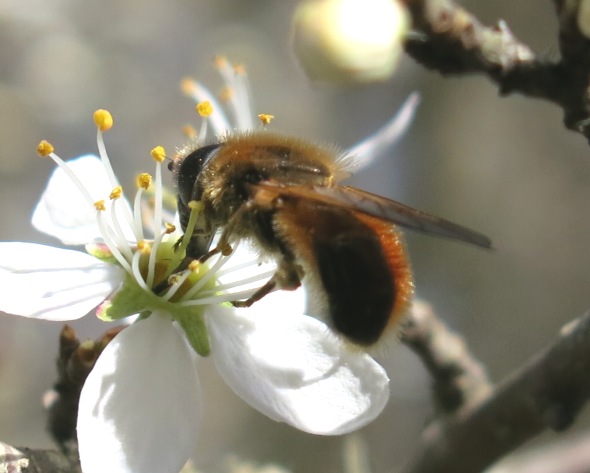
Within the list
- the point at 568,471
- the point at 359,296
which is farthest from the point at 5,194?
the point at 359,296

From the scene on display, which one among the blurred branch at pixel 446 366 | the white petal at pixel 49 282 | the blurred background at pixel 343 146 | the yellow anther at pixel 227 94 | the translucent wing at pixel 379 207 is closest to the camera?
the translucent wing at pixel 379 207

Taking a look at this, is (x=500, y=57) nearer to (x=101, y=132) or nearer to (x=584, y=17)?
(x=584, y=17)

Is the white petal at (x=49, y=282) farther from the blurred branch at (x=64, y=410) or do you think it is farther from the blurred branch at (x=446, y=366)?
the blurred branch at (x=446, y=366)

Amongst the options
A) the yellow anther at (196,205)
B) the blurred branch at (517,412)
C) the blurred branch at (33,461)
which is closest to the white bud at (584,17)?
the blurred branch at (517,412)

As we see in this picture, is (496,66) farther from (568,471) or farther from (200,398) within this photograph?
(568,471)

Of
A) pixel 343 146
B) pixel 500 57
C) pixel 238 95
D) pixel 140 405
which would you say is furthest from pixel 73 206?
pixel 343 146

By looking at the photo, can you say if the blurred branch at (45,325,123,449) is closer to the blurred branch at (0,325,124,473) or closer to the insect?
the blurred branch at (0,325,124,473)
